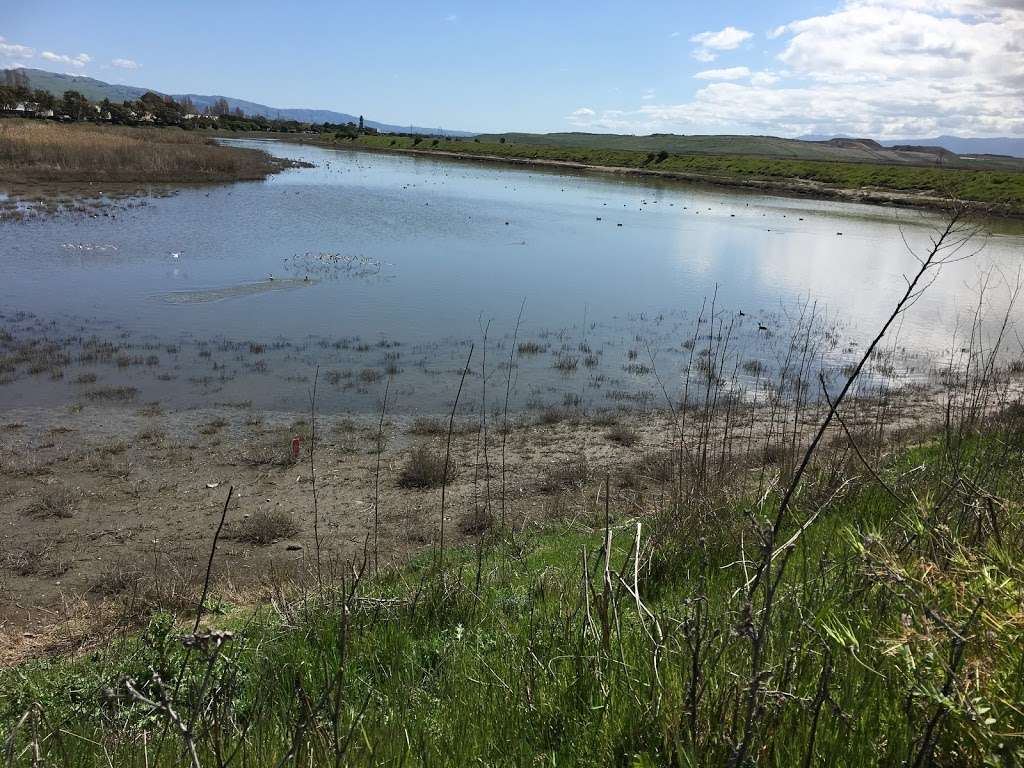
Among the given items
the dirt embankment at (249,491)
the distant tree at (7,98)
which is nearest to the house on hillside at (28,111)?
the distant tree at (7,98)

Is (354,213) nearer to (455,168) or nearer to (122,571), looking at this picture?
(122,571)

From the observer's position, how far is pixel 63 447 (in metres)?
9.80

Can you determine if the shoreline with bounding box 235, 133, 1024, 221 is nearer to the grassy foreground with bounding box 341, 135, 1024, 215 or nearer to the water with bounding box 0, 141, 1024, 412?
the grassy foreground with bounding box 341, 135, 1024, 215

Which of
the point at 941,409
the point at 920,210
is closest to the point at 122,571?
the point at 941,409

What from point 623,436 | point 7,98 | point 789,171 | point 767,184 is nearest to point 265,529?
point 623,436

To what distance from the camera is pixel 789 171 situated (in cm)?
7375

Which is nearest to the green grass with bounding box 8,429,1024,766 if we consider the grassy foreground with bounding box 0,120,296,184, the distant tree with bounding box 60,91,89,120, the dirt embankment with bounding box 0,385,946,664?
the dirt embankment with bounding box 0,385,946,664

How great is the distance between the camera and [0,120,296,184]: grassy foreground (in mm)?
38281

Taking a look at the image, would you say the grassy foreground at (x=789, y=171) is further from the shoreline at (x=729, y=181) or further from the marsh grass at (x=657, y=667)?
the marsh grass at (x=657, y=667)

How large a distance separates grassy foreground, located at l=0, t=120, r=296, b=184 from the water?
583cm

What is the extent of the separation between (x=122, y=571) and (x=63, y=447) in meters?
3.86

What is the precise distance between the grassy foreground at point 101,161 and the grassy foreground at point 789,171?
45230 millimetres

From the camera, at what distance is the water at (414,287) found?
13.9 m

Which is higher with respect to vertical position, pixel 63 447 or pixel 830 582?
pixel 830 582
